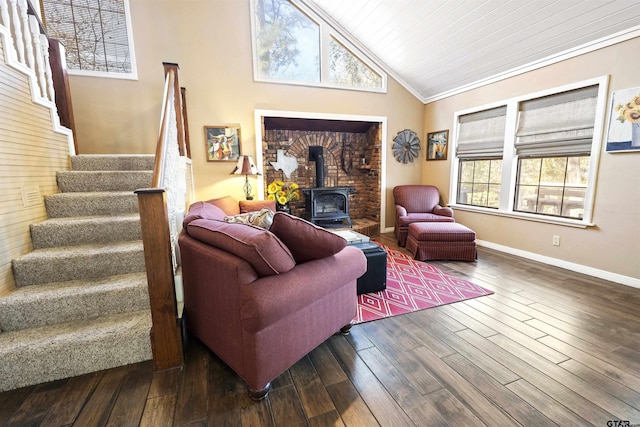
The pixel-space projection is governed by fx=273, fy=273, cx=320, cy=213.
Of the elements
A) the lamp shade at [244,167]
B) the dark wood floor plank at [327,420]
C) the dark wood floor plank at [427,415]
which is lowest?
the dark wood floor plank at [327,420]

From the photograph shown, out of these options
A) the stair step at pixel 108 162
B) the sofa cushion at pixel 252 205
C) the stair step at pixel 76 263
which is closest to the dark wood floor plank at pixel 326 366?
the stair step at pixel 76 263

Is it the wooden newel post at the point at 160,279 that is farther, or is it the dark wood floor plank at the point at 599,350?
the dark wood floor plank at the point at 599,350

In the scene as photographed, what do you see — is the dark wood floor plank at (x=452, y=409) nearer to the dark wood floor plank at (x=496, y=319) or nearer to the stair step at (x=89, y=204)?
the dark wood floor plank at (x=496, y=319)

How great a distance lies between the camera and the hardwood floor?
1370mm

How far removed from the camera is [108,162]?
2879 millimetres

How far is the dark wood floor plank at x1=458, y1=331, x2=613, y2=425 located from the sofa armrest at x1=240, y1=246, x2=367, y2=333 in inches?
42.8

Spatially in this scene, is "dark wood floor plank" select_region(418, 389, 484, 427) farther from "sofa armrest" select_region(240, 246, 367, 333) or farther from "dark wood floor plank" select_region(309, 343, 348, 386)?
"sofa armrest" select_region(240, 246, 367, 333)

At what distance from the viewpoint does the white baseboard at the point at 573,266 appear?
2855mm

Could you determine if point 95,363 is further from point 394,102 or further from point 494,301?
point 394,102

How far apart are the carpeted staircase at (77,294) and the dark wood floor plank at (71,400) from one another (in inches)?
2.3

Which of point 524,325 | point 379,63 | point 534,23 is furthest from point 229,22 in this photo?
point 524,325

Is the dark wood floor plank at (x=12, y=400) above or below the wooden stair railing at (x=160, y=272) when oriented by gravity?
below

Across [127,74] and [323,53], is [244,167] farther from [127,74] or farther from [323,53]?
[323,53]

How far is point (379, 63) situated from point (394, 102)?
Answer: 28.6 inches
